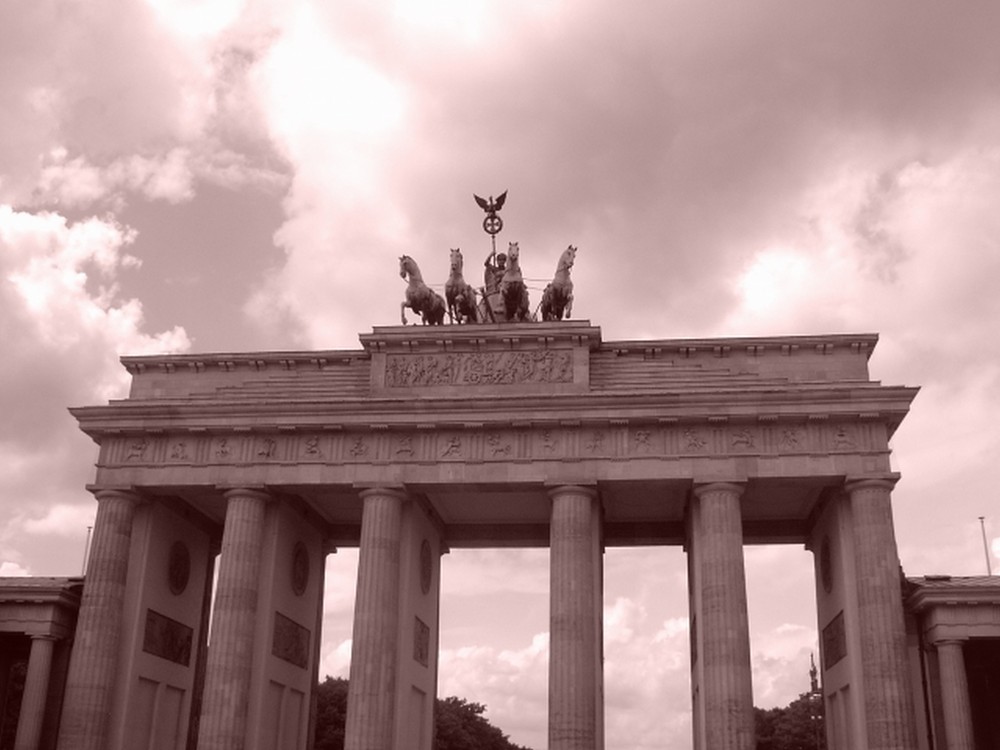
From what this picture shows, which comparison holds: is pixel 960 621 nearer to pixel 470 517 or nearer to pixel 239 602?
pixel 470 517

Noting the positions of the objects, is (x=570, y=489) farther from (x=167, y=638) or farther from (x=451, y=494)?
(x=167, y=638)

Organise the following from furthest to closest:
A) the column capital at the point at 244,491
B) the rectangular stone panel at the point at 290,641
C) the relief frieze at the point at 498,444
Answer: the rectangular stone panel at the point at 290,641 < the column capital at the point at 244,491 < the relief frieze at the point at 498,444

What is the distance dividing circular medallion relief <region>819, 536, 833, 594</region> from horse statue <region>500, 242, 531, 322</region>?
14569 millimetres


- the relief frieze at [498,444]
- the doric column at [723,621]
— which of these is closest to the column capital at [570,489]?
the relief frieze at [498,444]

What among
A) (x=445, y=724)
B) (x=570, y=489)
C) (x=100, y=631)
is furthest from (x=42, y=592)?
(x=445, y=724)

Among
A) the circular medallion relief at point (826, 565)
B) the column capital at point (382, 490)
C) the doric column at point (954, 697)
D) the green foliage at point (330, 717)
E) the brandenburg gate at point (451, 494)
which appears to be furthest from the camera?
the green foliage at point (330, 717)

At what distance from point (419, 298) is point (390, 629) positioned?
12895 millimetres

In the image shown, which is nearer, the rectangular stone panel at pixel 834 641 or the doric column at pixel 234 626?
the doric column at pixel 234 626

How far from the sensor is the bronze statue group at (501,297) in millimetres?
40688

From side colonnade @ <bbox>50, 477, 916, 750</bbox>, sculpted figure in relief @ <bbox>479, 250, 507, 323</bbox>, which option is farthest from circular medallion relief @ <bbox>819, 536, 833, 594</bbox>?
sculpted figure in relief @ <bbox>479, 250, 507, 323</bbox>

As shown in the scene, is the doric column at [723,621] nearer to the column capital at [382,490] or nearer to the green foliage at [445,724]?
the column capital at [382,490]

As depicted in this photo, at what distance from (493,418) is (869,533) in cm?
1348

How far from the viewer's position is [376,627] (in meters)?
35.9

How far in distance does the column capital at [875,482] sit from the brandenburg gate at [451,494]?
7 centimetres
